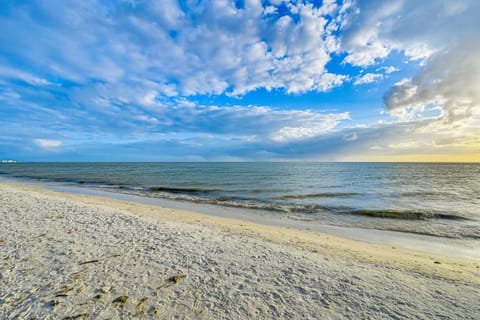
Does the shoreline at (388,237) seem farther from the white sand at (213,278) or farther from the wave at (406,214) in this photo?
the wave at (406,214)

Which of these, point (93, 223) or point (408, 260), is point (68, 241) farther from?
point (408, 260)

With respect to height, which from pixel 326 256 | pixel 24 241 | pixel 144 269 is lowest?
pixel 326 256

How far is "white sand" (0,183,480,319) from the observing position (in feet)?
13.1

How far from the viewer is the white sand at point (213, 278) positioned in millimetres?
3990

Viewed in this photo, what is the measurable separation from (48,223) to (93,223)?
5.38 ft

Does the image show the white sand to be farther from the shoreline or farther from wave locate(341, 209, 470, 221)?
wave locate(341, 209, 470, 221)

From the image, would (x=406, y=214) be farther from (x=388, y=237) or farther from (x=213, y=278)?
(x=213, y=278)

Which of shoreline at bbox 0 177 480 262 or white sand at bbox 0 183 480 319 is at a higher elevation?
white sand at bbox 0 183 480 319

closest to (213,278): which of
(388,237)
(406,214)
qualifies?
(388,237)

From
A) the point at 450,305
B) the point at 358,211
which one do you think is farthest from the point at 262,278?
the point at 358,211

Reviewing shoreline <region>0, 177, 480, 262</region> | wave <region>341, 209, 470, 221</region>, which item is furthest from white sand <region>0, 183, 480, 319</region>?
wave <region>341, 209, 470, 221</region>

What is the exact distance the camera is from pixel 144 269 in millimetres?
5332

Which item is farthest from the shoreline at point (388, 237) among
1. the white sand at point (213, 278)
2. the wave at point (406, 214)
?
the wave at point (406, 214)

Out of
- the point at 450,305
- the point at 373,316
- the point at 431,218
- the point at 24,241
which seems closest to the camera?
→ the point at 373,316
